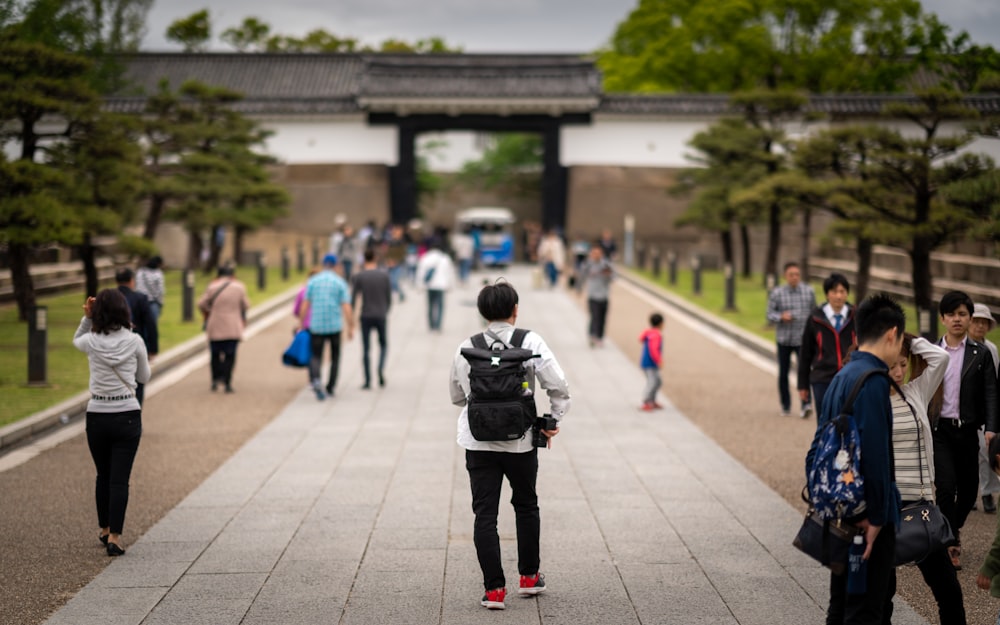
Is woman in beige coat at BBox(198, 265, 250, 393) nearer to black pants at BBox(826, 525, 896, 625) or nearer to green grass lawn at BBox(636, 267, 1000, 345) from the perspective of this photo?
green grass lawn at BBox(636, 267, 1000, 345)

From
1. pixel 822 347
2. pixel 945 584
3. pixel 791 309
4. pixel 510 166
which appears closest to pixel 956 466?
pixel 945 584

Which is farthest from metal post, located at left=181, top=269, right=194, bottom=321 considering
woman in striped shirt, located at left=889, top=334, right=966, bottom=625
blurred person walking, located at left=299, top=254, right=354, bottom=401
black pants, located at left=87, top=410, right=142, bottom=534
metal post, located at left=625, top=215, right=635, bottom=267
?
metal post, located at left=625, top=215, right=635, bottom=267

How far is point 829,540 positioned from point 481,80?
115ft

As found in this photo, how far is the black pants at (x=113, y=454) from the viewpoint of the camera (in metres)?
6.88

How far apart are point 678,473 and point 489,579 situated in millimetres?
4023

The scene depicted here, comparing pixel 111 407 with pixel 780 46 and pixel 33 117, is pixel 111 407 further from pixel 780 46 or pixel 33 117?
pixel 780 46

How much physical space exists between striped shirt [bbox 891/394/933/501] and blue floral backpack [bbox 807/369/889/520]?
1.10 feet

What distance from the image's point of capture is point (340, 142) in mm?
39312

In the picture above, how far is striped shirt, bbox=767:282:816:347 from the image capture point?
12.1 m

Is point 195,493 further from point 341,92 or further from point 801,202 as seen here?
point 341,92

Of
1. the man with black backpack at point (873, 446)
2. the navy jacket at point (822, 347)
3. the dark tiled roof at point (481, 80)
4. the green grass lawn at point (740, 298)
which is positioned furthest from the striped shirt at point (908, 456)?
the dark tiled roof at point (481, 80)

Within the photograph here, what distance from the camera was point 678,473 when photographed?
9461 millimetres

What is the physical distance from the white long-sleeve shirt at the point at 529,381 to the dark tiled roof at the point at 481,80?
108ft

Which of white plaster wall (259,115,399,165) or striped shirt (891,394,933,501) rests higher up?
white plaster wall (259,115,399,165)
